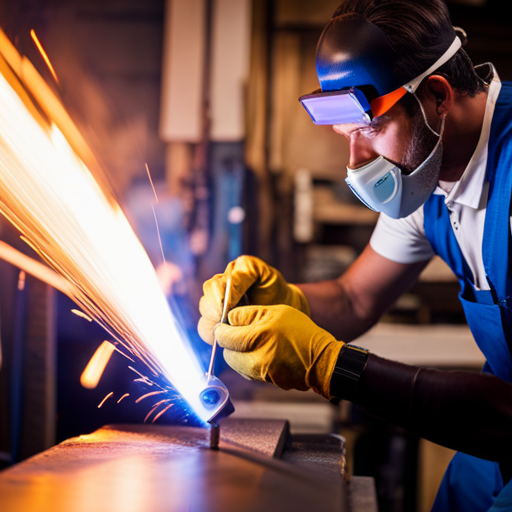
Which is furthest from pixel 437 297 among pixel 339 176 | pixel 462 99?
pixel 462 99

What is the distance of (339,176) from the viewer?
3818 mm

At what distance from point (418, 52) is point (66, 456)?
130 centimetres

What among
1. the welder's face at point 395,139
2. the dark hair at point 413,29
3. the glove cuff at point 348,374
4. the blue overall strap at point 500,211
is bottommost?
the glove cuff at point 348,374

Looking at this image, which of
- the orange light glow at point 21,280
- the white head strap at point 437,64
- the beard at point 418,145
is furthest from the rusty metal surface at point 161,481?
the white head strap at point 437,64

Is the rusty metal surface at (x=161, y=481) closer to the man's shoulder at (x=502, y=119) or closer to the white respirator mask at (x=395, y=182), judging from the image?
the white respirator mask at (x=395, y=182)

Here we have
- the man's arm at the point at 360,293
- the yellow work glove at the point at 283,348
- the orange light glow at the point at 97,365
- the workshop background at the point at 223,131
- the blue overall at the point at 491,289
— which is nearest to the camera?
the yellow work glove at the point at 283,348

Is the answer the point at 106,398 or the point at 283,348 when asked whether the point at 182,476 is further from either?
the point at 106,398

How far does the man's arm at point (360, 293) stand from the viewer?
181cm

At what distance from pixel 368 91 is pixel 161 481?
3.38 feet

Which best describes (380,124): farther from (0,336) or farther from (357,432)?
(357,432)

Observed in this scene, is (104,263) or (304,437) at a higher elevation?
(104,263)

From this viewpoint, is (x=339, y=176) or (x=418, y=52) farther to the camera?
(x=339, y=176)

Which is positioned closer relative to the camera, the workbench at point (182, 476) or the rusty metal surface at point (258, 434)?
the workbench at point (182, 476)

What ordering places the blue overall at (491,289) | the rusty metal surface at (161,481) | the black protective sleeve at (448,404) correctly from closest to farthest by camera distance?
the rusty metal surface at (161,481)
the black protective sleeve at (448,404)
the blue overall at (491,289)
